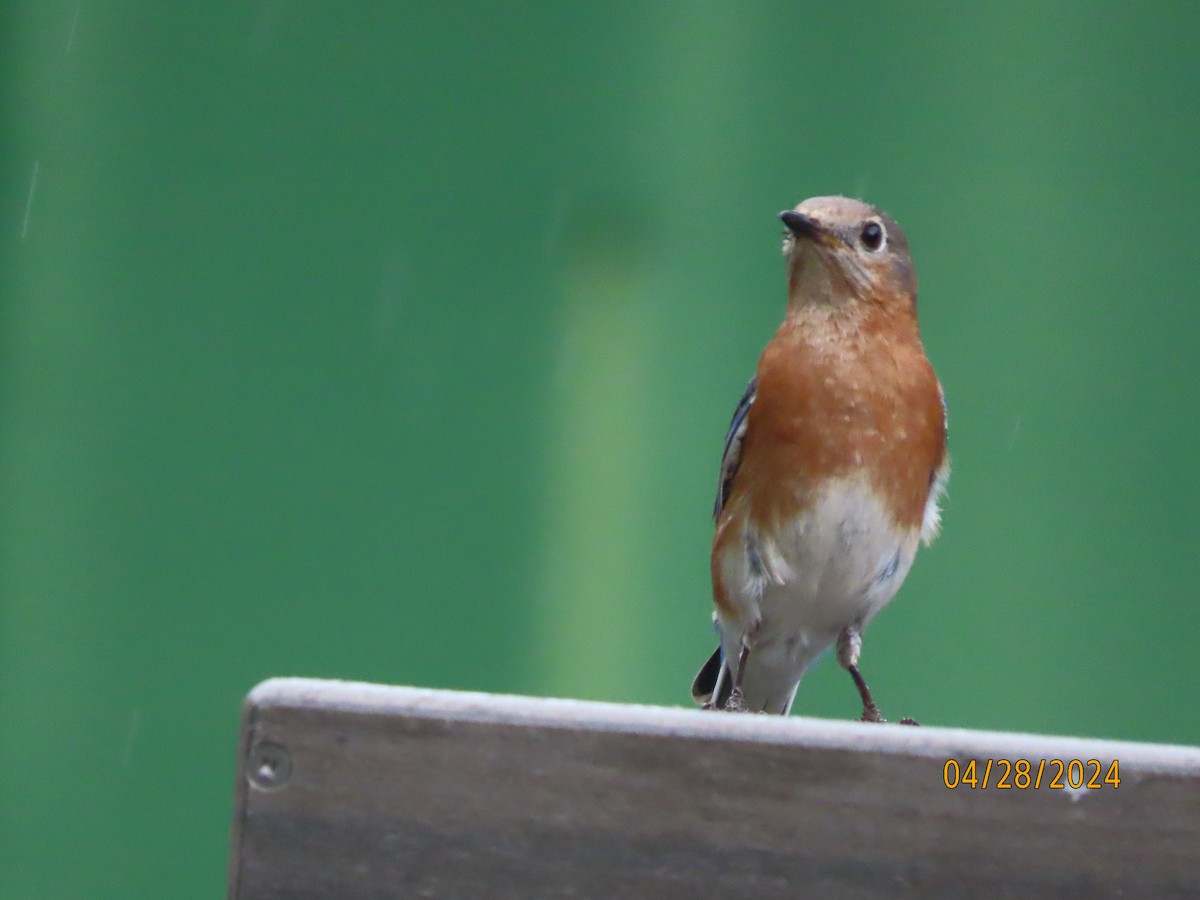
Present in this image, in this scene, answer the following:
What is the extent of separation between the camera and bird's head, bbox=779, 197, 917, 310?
341 centimetres

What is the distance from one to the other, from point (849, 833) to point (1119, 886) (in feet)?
0.99

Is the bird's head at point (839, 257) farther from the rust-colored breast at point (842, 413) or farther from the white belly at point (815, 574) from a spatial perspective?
the white belly at point (815, 574)

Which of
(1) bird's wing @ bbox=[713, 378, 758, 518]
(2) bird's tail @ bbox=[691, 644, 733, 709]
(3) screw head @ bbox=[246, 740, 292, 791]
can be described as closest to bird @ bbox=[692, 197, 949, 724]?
(1) bird's wing @ bbox=[713, 378, 758, 518]

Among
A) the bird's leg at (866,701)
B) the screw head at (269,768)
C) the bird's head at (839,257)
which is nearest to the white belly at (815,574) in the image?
the bird's leg at (866,701)

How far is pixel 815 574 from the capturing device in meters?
3.51

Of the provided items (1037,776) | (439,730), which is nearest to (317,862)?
(439,730)

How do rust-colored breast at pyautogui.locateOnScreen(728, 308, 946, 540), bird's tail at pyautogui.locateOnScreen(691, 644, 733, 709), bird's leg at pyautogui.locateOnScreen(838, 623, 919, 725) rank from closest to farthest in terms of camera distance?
1. rust-colored breast at pyautogui.locateOnScreen(728, 308, 946, 540)
2. bird's leg at pyautogui.locateOnScreen(838, 623, 919, 725)
3. bird's tail at pyautogui.locateOnScreen(691, 644, 733, 709)

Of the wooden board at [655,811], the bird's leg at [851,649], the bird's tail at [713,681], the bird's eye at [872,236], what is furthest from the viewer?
the bird's tail at [713,681]

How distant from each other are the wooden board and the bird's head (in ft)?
6.22

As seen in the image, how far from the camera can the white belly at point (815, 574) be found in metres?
3.38

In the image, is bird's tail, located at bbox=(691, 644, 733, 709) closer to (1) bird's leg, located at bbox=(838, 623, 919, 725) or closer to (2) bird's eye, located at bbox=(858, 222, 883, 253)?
(1) bird's leg, located at bbox=(838, 623, 919, 725)

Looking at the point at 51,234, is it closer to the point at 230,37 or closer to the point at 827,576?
the point at 230,37

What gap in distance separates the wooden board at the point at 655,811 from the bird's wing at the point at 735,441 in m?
1.87

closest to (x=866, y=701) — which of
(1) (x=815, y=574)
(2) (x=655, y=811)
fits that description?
(1) (x=815, y=574)
